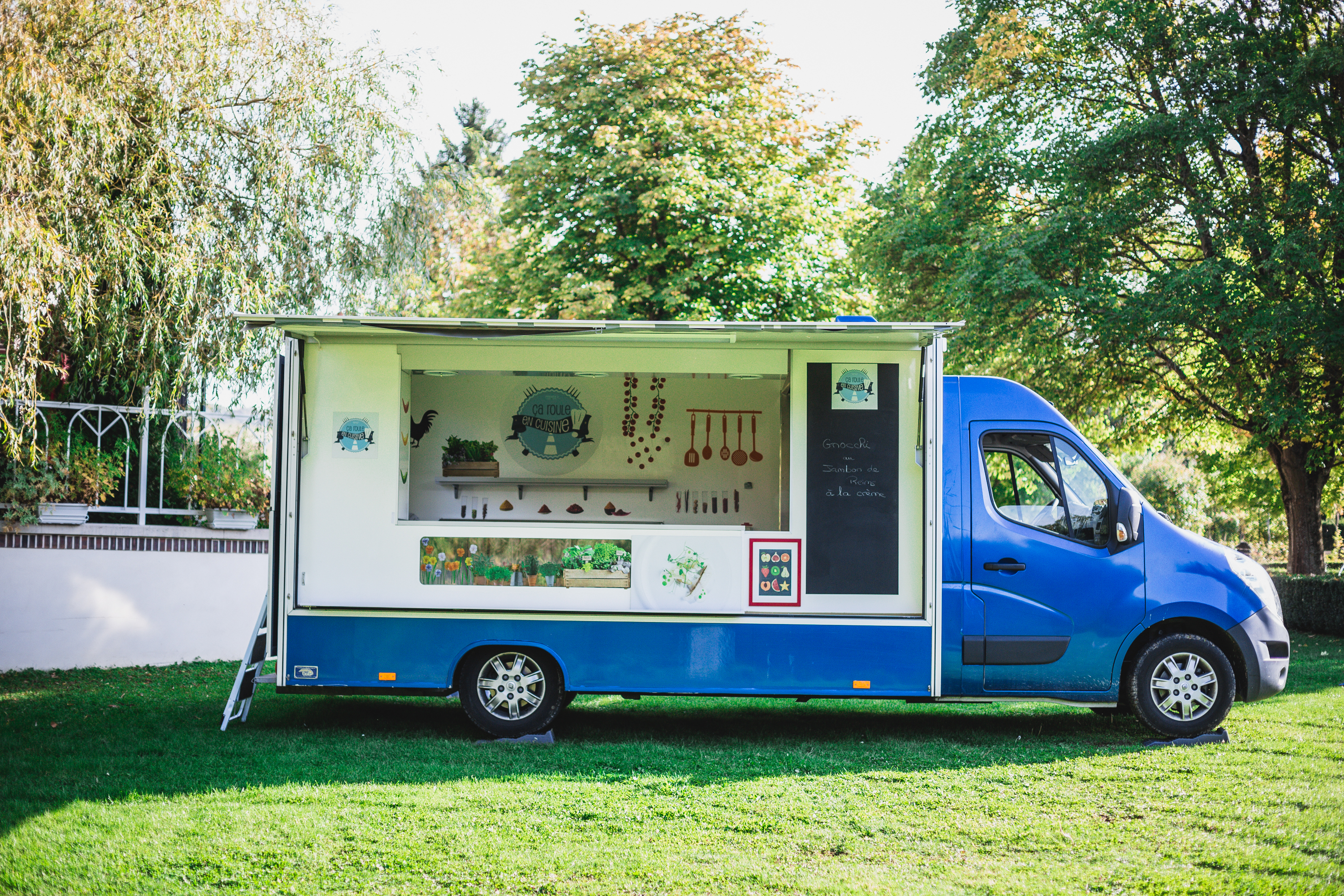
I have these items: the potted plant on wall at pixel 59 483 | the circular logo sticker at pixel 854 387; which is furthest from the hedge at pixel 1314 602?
the potted plant on wall at pixel 59 483

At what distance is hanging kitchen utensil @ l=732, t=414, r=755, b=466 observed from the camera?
9.20 meters

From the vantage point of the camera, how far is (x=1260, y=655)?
23.3 ft

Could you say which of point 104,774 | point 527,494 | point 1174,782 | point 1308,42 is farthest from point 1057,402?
point 104,774

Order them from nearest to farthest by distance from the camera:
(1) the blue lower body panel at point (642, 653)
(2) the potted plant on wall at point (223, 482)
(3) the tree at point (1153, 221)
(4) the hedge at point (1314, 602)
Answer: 1. (1) the blue lower body panel at point (642, 653)
2. (2) the potted plant on wall at point (223, 482)
3. (3) the tree at point (1153, 221)
4. (4) the hedge at point (1314, 602)

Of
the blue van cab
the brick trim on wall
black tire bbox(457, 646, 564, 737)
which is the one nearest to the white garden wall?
Result: the brick trim on wall

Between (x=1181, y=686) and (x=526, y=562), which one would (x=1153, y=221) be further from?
(x=526, y=562)

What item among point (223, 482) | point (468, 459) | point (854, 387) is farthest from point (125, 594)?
point (854, 387)

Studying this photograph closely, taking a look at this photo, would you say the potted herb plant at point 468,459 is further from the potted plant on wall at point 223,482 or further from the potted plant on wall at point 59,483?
the potted plant on wall at point 59,483

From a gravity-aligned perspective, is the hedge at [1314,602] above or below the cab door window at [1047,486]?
below

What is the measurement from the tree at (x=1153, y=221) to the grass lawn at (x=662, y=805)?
23.5 ft

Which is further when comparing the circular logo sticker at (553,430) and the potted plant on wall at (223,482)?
the potted plant on wall at (223,482)

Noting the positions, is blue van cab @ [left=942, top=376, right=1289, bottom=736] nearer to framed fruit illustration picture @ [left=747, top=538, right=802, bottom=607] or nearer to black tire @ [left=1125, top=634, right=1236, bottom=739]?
black tire @ [left=1125, top=634, right=1236, bottom=739]

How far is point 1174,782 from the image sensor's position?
5.99 metres

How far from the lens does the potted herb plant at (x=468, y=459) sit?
902 centimetres
